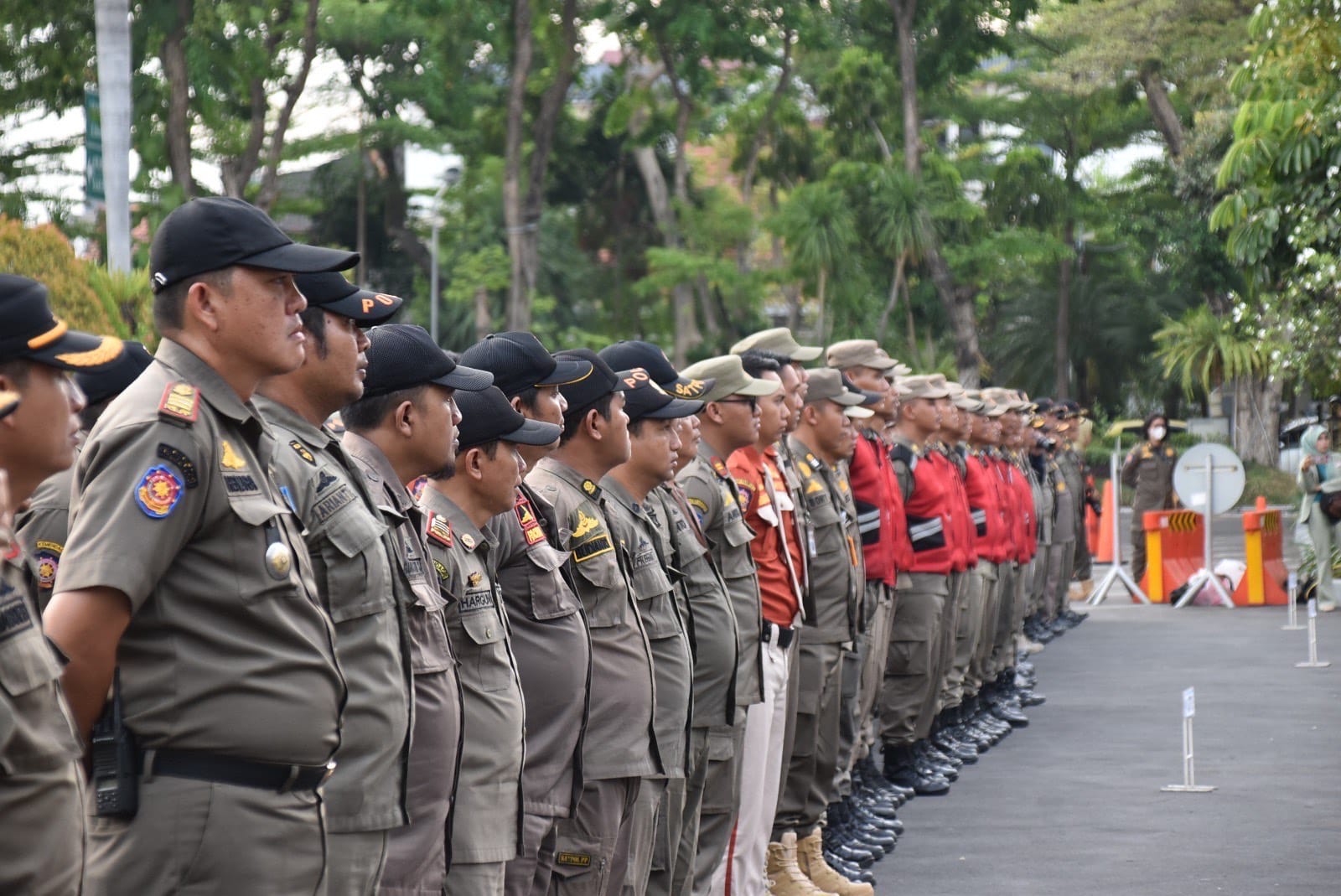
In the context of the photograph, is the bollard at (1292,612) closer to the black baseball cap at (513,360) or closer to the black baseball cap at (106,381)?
the black baseball cap at (513,360)

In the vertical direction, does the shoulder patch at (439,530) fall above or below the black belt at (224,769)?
above

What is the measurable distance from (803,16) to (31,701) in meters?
27.8

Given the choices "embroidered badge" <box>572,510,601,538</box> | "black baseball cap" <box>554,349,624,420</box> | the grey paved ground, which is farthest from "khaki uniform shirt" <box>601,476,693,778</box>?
the grey paved ground

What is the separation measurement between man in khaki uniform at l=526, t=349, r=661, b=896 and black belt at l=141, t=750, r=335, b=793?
1.89 meters

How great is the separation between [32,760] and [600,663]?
264cm

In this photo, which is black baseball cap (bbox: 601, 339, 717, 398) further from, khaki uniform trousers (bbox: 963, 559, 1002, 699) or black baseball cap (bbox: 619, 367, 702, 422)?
khaki uniform trousers (bbox: 963, 559, 1002, 699)

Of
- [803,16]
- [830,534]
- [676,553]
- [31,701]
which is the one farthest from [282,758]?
[803,16]

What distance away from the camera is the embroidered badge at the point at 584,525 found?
17.4 feet

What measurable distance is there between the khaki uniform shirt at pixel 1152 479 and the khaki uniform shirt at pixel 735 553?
16909mm

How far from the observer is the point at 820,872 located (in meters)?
7.92

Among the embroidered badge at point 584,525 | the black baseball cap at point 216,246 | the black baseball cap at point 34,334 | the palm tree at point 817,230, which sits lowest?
the embroidered badge at point 584,525

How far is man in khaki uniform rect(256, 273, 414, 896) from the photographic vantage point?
11.6 feet

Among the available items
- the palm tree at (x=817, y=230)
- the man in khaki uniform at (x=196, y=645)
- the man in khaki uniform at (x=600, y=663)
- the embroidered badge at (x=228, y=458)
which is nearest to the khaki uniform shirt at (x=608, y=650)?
the man in khaki uniform at (x=600, y=663)

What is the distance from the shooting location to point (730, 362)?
730 centimetres
